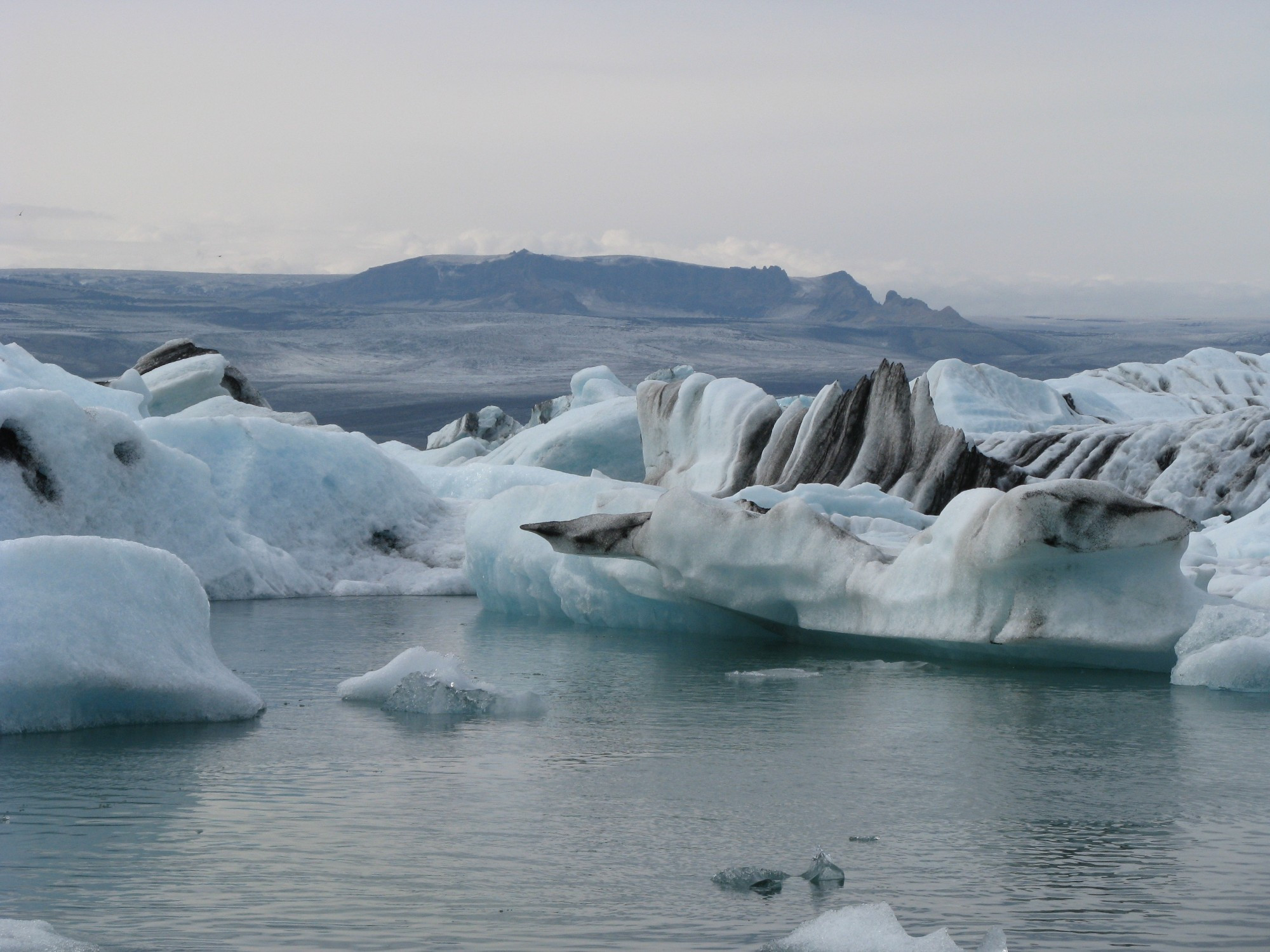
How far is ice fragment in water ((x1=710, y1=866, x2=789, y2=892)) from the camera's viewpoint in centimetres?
447

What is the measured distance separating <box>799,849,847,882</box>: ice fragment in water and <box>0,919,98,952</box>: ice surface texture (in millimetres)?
2027

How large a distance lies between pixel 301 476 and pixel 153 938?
457 inches

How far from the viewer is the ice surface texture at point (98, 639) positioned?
655cm

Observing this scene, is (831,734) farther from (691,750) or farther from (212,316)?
(212,316)

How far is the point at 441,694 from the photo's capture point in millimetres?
7699

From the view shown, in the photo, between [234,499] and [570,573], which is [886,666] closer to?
[570,573]

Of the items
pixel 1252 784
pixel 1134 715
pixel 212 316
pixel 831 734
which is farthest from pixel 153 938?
pixel 212 316

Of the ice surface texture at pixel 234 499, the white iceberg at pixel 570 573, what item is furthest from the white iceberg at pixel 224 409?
the white iceberg at pixel 570 573

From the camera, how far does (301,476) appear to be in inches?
603

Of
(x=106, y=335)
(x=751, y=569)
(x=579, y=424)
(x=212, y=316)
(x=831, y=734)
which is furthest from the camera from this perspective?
(x=212, y=316)

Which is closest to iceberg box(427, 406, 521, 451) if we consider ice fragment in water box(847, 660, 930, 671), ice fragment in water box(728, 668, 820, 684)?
ice fragment in water box(847, 660, 930, 671)

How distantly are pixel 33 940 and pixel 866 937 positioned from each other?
2101 millimetres

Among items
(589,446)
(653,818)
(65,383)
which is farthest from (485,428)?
(653,818)

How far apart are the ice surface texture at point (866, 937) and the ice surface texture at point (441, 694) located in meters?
3.82
